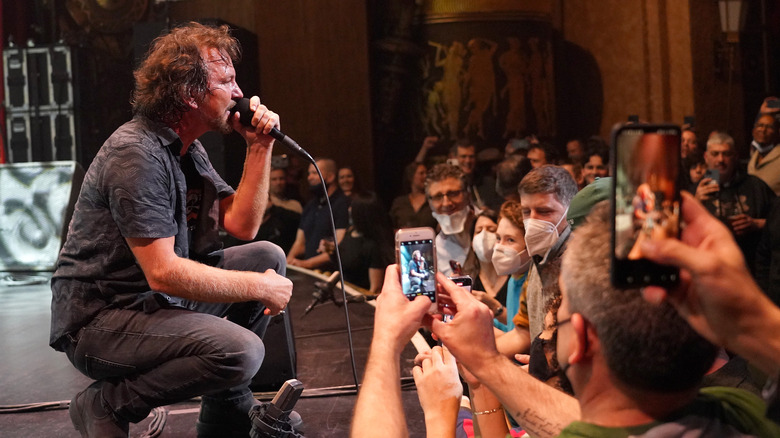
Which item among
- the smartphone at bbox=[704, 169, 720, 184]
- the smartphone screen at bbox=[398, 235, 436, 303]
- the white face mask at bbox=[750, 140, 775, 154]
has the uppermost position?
the white face mask at bbox=[750, 140, 775, 154]

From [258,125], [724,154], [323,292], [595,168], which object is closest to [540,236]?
[258,125]

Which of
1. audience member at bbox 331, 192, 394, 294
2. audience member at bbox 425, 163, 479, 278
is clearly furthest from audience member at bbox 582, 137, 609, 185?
audience member at bbox 425, 163, 479, 278

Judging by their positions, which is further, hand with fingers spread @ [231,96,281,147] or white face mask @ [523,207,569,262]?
white face mask @ [523,207,569,262]

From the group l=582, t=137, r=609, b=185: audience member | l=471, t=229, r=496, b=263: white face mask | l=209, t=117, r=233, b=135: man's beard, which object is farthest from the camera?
l=582, t=137, r=609, b=185: audience member

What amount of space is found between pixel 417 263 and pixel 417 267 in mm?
14

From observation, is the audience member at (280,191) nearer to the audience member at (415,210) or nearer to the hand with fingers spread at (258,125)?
the audience member at (415,210)

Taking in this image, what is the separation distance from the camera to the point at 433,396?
1667 mm

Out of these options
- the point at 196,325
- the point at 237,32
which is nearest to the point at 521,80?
the point at 237,32

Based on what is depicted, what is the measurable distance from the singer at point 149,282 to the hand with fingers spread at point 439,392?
0.95 m

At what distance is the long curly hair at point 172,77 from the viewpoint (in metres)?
2.63

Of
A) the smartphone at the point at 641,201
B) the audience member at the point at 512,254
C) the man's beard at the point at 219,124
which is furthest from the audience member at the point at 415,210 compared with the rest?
the smartphone at the point at 641,201

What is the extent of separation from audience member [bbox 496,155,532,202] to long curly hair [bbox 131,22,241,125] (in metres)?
3.10

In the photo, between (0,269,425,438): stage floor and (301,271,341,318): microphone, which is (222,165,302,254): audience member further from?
(301,271,341,318): microphone

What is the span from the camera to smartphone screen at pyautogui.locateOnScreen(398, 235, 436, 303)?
5.28 ft
